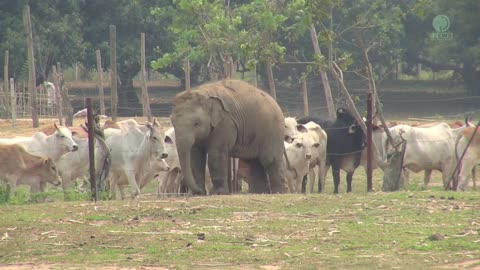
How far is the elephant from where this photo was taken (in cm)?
1770

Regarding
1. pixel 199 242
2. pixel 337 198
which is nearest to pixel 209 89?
pixel 337 198

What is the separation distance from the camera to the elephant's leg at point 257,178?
63.9ft

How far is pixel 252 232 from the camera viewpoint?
42.7ft

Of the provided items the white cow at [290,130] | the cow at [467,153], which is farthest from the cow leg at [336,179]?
the cow at [467,153]

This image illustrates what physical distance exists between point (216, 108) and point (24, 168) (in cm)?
324

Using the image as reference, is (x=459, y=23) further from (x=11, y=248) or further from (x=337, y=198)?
(x=11, y=248)

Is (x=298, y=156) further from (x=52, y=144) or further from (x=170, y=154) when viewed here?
(x=52, y=144)

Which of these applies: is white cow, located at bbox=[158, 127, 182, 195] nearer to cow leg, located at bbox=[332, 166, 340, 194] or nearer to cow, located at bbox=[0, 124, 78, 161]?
cow, located at bbox=[0, 124, 78, 161]

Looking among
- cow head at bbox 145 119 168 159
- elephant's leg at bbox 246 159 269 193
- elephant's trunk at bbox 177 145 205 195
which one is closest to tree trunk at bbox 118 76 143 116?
cow head at bbox 145 119 168 159

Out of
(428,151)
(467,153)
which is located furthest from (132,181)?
(428,151)

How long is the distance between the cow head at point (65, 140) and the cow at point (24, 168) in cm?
95

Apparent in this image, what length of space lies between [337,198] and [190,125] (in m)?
2.97

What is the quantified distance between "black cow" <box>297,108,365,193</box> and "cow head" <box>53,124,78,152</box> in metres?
5.97

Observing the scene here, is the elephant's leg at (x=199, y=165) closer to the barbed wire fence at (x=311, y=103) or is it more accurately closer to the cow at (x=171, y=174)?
the cow at (x=171, y=174)
